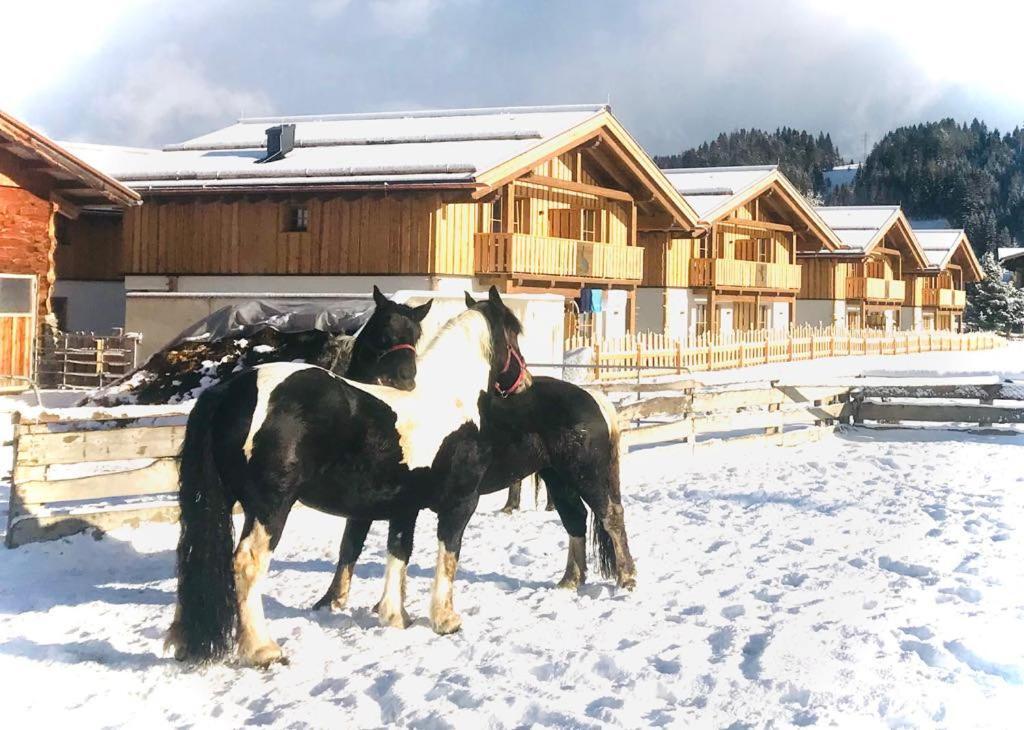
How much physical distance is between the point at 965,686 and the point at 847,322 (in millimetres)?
53196

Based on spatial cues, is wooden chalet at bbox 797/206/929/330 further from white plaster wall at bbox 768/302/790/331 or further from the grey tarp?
the grey tarp

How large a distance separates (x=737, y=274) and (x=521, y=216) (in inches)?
494

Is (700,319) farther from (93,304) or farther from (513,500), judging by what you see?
(513,500)

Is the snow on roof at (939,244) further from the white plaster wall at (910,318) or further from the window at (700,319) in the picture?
the window at (700,319)

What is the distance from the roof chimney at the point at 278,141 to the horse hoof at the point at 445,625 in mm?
22593

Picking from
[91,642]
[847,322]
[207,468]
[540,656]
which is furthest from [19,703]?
[847,322]

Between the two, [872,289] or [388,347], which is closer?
[388,347]

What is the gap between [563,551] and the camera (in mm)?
8711

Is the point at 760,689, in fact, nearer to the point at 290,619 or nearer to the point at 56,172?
the point at 290,619

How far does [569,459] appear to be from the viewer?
7.41 m

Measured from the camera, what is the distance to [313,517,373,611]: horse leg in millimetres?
6809

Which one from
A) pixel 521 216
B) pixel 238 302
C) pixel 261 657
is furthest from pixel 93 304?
pixel 261 657

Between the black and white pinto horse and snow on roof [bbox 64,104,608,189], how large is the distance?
59.4 ft

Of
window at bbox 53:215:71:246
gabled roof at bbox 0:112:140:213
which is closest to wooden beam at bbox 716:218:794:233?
window at bbox 53:215:71:246
